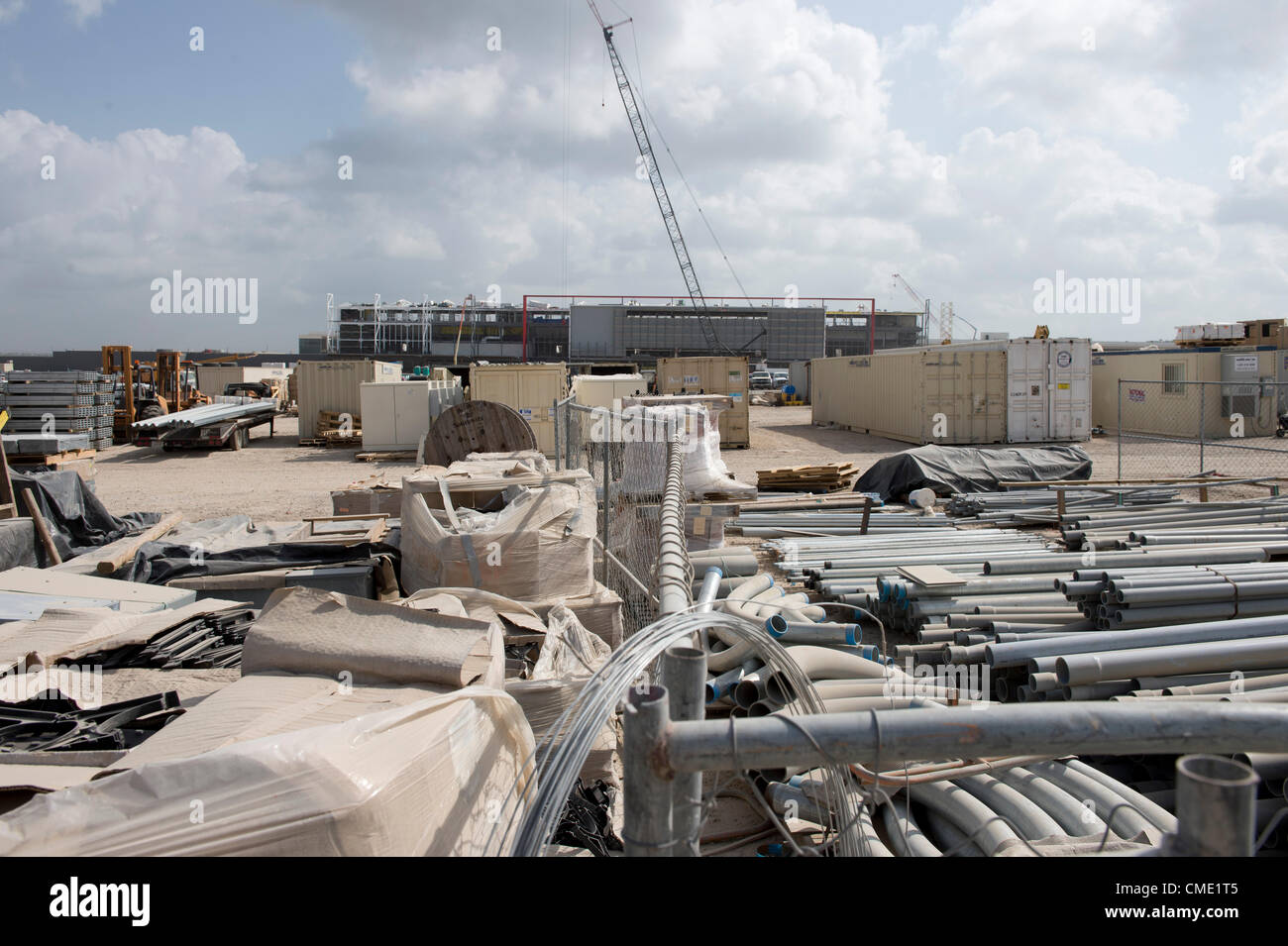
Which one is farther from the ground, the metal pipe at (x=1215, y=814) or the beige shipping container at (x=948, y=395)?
the beige shipping container at (x=948, y=395)

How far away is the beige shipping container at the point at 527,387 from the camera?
78.9 ft

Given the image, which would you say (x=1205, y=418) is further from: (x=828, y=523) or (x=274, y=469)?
(x=274, y=469)

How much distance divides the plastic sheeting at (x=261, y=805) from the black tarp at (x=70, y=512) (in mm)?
9380

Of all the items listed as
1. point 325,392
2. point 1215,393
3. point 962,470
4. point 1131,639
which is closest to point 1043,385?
point 1215,393

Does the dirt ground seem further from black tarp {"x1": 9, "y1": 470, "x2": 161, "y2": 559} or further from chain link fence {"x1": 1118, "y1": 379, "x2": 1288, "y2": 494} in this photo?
black tarp {"x1": 9, "y1": 470, "x2": 161, "y2": 559}

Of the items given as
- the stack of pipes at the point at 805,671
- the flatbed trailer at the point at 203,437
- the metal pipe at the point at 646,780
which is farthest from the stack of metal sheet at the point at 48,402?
the metal pipe at the point at 646,780

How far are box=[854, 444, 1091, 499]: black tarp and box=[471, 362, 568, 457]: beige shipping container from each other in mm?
10424

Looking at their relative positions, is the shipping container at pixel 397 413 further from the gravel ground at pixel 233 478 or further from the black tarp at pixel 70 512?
the black tarp at pixel 70 512

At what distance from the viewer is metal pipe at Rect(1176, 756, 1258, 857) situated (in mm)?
1295

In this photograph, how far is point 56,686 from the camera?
4.77 metres

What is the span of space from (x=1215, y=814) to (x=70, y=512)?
1243 centimetres
